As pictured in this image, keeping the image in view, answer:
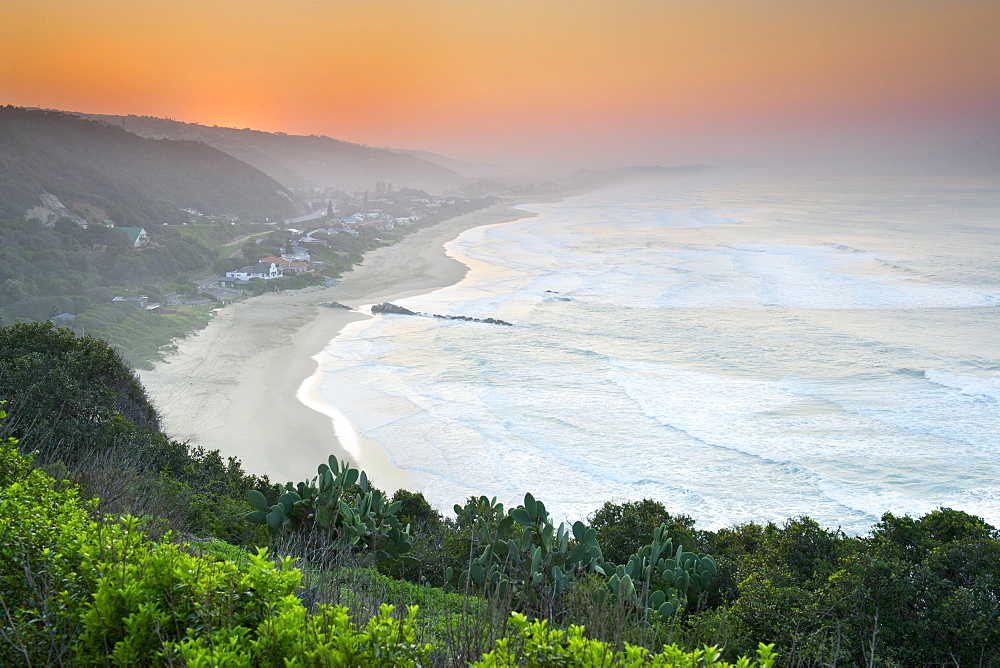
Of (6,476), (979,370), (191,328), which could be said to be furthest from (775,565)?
(191,328)

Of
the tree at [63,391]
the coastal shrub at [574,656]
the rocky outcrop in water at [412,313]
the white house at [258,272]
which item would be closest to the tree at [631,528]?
the coastal shrub at [574,656]

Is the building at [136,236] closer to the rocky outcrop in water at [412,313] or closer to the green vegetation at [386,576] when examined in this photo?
the rocky outcrop in water at [412,313]

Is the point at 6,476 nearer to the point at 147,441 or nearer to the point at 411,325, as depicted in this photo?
the point at 147,441

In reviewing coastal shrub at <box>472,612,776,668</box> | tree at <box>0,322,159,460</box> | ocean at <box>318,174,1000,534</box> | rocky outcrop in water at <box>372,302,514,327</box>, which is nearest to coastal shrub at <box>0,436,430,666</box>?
coastal shrub at <box>472,612,776,668</box>

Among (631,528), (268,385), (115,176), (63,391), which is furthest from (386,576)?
(115,176)

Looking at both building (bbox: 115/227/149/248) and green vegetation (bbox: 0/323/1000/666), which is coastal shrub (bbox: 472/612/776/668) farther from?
building (bbox: 115/227/149/248)

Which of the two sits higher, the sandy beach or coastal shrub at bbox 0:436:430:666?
coastal shrub at bbox 0:436:430:666

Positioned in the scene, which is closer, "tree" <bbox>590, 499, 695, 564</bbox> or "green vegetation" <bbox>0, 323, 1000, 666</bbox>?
"green vegetation" <bbox>0, 323, 1000, 666</bbox>
